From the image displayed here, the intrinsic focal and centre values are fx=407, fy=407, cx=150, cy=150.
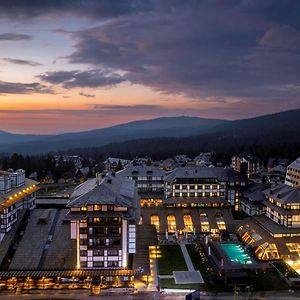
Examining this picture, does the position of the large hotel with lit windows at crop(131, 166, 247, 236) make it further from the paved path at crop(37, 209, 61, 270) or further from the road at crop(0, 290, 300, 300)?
the road at crop(0, 290, 300, 300)

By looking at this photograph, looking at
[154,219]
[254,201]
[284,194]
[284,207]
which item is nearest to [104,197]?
[154,219]

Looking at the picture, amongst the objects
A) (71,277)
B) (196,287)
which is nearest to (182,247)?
(196,287)

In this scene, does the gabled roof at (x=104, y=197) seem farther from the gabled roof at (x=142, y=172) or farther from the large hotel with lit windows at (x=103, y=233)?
the gabled roof at (x=142, y=172)

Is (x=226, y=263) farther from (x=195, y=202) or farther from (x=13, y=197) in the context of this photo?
(x=13, y=197)

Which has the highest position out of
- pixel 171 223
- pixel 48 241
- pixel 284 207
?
pixel 284 207

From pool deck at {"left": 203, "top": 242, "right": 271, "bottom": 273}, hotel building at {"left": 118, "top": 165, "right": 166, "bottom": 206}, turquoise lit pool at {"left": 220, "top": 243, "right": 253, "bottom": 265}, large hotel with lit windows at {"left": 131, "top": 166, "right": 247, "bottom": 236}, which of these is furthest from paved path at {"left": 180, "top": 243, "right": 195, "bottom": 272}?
hotel building at {"left": 118, "top": 165, "right": 166, "bottom": 206}

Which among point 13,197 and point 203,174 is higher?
point 203,174
